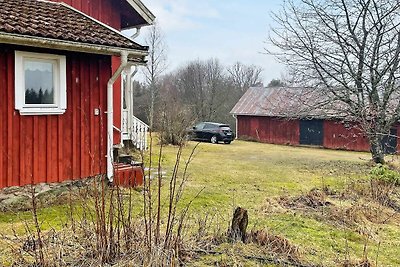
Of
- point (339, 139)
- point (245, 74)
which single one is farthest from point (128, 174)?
point (245, 74)

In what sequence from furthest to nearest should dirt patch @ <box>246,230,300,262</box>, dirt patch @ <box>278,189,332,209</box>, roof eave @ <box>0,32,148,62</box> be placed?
dirt patch @ <box>278,189,332,209</box>
roof eave @ <box>0,32,148,62</box>
dirt patch @ <box>246,230,300,262</box>

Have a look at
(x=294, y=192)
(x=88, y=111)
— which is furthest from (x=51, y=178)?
(x=294, y=192)

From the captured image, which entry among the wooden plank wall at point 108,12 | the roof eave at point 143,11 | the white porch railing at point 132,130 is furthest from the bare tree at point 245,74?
the wooden plank wall at point 108,12

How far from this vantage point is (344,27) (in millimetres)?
17688

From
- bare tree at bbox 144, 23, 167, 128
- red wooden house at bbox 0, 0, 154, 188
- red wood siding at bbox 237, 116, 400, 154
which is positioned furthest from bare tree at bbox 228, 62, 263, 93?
red wooden house at bbox 0, 0, 154, 188

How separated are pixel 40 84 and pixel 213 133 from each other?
22070 millimetres

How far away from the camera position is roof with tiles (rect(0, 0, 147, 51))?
22.2 feet

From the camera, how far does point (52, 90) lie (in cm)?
752

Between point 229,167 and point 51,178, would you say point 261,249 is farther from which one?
point 229,167

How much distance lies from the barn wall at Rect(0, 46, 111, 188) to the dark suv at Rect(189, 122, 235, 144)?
800 inches

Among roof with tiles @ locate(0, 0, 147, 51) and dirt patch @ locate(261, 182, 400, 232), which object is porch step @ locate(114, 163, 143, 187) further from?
dirt patch @ locate(261, 182, 400, 232)

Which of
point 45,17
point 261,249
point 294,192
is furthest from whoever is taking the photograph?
point 294,192

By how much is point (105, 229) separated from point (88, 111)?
4.44 meters

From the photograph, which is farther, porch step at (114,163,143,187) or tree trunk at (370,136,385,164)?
tree trunk at (370,136,385,164)
